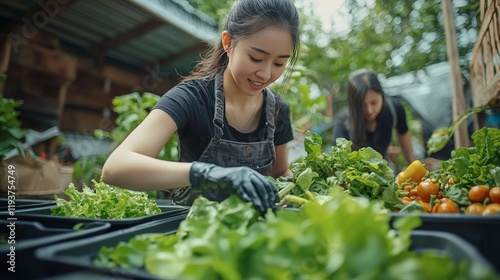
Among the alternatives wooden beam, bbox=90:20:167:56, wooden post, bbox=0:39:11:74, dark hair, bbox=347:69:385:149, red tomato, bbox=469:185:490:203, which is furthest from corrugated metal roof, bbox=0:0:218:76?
red tomato, bbox=469:185:490:203

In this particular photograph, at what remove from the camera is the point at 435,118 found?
17.1 ft

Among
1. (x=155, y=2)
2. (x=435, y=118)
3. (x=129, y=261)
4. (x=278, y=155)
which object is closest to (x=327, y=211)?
(x=129, y=261)

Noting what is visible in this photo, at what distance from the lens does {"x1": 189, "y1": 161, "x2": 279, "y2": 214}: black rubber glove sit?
1.05 m

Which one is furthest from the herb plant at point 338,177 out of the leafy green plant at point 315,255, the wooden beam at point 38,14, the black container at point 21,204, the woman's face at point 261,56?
the wooden beam at point 38,14

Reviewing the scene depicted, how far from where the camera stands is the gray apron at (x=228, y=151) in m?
1.76

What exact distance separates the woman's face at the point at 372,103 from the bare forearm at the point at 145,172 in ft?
7.75

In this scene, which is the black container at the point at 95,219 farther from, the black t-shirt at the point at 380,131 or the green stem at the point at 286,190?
the black t-shirt at the point at 380,131

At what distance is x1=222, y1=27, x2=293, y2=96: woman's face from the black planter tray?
2.87 feet

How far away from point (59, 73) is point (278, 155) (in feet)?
9.35

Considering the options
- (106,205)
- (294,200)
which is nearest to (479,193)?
(294,200)

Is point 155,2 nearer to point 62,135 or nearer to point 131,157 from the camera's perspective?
point 62,135

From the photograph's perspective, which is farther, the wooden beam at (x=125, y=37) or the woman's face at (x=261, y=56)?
the wooden beam at (x=125, y=37)

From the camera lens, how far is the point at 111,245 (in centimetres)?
92

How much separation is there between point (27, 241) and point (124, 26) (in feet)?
11.2
